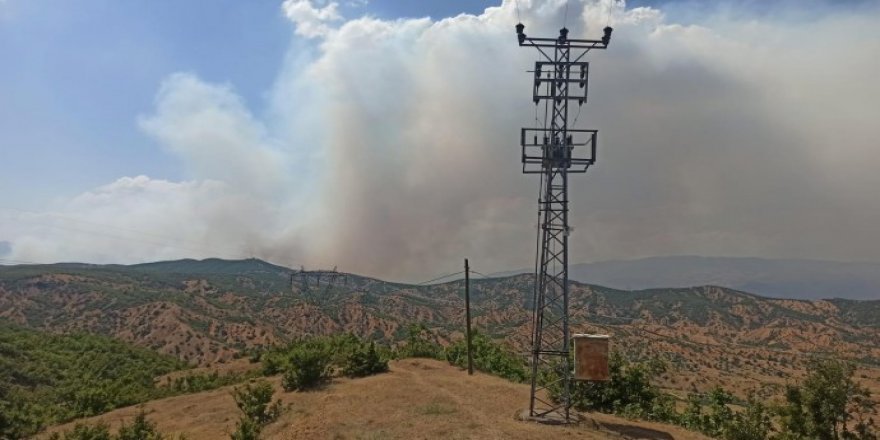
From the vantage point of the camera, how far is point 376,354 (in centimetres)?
4200

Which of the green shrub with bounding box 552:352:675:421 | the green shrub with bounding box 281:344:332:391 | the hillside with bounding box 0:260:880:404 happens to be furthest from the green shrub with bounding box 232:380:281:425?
the hillside with bounding box 0:260:880:404

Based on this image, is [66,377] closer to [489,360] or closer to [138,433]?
[138,433]

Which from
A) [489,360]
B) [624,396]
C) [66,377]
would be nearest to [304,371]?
[489,360]

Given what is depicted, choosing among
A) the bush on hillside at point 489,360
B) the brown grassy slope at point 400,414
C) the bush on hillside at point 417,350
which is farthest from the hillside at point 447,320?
the brown grassy slope at point 400,414

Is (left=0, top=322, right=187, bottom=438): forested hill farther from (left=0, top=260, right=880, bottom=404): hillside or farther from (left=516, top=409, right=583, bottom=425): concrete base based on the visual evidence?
(left=516, top=409, right=583, bottom=425): concrete base

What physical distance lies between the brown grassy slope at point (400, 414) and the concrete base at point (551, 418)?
0.45 metres

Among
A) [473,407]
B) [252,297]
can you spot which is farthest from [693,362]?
[252,297]

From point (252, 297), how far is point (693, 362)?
135 meters

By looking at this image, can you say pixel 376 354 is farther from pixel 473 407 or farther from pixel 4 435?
pixel 4 435

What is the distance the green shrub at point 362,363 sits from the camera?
4053 cm

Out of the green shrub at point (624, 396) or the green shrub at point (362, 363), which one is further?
the green shrub at point (362, 363)

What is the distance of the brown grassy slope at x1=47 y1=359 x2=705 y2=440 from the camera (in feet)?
79.5

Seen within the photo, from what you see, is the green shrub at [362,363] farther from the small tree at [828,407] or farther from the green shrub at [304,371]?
the small tree at [828,407]

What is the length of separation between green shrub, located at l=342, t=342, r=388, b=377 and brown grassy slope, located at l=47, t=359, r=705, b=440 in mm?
1282
